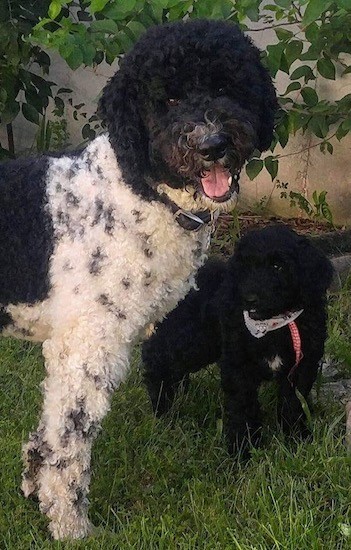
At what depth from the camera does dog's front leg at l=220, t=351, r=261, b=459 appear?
2861mm

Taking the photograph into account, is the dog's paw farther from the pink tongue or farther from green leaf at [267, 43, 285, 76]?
green leaf at [267, 43, 285, 76]

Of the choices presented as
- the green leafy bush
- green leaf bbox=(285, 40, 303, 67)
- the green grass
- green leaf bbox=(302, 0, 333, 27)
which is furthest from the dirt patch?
green leaf bbox=(302, 0, 333, 27)

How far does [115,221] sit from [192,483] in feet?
3.02

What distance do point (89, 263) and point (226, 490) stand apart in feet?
2.90

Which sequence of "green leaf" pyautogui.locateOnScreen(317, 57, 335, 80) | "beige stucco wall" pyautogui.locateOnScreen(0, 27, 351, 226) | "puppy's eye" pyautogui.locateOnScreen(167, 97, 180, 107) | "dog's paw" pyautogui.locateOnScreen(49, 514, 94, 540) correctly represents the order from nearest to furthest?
"puppy's eye" pyautogui.locateOnScreen(167, 97, 180, 107) < "dog's paw" pyautogui.locateOnScreen(49, 514, 94, 540) < "green leaf" pyautogui.locateOnScreen(317, 57, 335, 80) < "beige stucco wall" pyautogui.locateOnScreen(0, 27, 351, 226)

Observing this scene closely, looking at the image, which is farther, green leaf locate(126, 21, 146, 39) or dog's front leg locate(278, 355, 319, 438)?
green leaf locate(126, 21, 146, 39)

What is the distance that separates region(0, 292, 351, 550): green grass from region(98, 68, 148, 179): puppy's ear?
1.05 metres

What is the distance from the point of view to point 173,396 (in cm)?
325

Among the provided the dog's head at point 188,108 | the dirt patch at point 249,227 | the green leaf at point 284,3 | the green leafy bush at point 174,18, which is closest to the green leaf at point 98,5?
the green leafy bush at point 174,18

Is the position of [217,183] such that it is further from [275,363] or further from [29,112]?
[29,112]

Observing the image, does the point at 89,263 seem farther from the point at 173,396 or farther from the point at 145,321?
the point at 173,396

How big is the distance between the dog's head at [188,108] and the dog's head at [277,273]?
2.24 ft

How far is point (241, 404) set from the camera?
2.87 metres

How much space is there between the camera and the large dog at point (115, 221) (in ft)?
6.86
